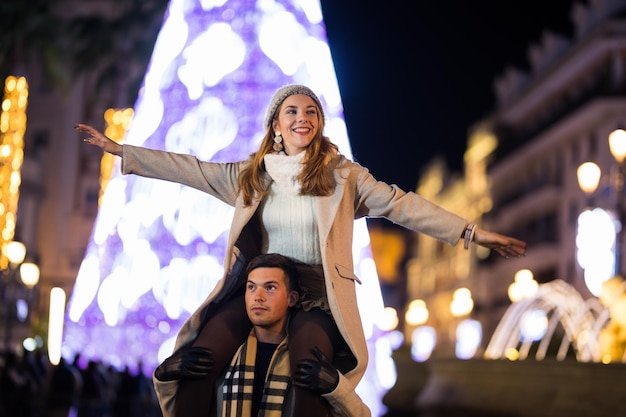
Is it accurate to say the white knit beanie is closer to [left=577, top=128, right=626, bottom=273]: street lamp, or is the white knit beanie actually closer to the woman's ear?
the woman's ear

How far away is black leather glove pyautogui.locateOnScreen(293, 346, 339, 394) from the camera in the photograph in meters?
4.73

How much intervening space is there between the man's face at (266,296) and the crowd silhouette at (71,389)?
1063 cm

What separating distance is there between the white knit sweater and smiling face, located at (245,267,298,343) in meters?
0.23

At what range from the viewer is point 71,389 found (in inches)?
623

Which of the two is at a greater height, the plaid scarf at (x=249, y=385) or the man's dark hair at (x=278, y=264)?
the man's dark hair at (x=278, y=264)

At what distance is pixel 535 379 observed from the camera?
13125mm

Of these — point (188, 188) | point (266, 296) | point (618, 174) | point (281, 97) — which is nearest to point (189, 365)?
point (266, 296)

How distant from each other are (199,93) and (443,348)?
8297 cm

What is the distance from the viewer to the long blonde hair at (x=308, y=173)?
5.13 meters

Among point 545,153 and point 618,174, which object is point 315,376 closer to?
point 618,174

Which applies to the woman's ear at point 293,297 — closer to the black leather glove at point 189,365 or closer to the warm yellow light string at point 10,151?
the black leather glove at point 189,365

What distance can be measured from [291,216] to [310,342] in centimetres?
58

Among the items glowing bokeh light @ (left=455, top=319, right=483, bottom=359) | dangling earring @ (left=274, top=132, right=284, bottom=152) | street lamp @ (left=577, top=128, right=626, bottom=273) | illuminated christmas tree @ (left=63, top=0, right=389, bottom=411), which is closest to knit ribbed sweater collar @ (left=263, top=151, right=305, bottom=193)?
dangling earring @ (left=274, top=132, right=284, bottom=152)

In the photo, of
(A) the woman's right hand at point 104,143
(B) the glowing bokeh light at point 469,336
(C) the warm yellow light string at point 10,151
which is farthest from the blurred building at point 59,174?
(A) the woman's right hand at point 104,143
